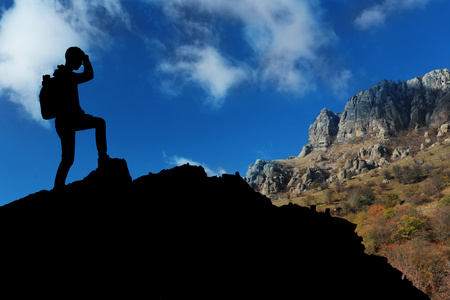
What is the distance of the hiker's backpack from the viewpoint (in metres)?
5.14

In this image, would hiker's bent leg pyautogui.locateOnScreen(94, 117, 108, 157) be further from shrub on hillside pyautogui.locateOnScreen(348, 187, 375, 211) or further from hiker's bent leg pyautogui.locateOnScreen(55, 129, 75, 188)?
shrub on hillside pyautogui.locateOnScreen(348, 187, 375, 211)

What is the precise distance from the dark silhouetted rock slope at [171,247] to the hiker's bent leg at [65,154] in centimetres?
30

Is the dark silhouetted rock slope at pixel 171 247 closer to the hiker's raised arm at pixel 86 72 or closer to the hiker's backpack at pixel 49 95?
the hiker's backpack at pixel 49 95

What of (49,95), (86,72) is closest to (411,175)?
(86,72)

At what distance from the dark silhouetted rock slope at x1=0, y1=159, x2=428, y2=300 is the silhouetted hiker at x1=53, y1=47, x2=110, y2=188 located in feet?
2.20

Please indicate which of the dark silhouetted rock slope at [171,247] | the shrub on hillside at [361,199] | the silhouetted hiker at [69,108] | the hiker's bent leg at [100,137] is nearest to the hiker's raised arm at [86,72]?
the silhouetted hiker at [69,108]

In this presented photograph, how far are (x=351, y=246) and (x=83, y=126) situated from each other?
28.2ft

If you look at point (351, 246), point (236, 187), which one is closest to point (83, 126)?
point (236, 187)

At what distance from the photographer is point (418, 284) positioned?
36281 millimetres

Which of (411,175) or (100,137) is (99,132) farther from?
(411,175)

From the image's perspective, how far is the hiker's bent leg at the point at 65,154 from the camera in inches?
214

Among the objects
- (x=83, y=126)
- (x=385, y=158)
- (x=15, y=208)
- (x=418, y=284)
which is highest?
(x=385, y=158)

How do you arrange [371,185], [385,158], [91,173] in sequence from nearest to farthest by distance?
[91,173], [371,185], [385,158]

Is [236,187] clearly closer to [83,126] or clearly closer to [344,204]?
[83,126]
